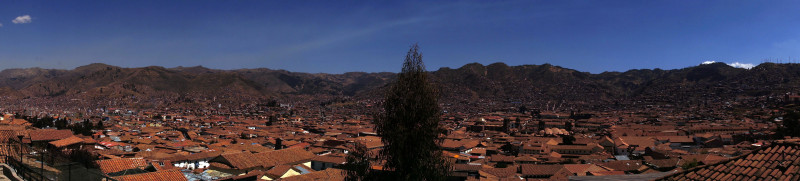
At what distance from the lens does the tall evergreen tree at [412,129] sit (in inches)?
278

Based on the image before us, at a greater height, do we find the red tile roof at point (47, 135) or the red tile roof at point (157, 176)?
the red tile roof at point (47, 135)

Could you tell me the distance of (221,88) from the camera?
18200 centimetres

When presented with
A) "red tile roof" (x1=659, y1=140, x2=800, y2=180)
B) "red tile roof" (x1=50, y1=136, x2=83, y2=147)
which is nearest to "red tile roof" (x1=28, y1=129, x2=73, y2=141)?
"red tile roof" (x1=50, y1=136, x2=83, y2=147)

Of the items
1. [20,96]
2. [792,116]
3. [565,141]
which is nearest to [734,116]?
[792,116]

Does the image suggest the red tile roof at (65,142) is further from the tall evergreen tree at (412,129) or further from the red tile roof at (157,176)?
the tall evergreen tree at (412,129)

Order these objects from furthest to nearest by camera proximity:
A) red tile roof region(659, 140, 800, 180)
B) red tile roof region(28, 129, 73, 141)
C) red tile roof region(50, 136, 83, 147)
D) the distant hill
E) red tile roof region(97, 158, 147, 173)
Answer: the distant hill → red tile roof region(28, 129, 73, 141) → red tile roof region(50, 136, 83, 147) → red tile roof region(97, 158, 147, 173) → red tile roof region(659, 140, 800, 180)

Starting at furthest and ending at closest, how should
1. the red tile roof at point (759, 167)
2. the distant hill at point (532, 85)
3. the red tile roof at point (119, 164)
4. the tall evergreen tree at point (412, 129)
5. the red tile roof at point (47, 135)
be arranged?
the distant hill at point (532, 85), the red tile roof at point (47, 135), the red tile roof at point (119, 164), the tall evergreen tree at point (412, 129), the red tile roof at point (759, 167)

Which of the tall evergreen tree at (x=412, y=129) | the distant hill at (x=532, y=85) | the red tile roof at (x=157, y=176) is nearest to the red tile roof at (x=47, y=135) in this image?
the red tile roof at (x=157, y=176)

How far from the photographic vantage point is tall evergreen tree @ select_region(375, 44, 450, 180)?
706 cm

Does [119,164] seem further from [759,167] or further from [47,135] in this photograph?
[759,167]

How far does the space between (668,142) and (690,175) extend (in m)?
43.8

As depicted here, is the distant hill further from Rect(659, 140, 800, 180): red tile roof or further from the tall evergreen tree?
Rect(659, 140, 800, 180): red tile roof

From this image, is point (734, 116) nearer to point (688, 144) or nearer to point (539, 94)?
point (688, 144)

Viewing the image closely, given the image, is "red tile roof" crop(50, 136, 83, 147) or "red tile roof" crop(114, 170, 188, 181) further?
"red tile roof" crop(50, 136, 83, 147)
